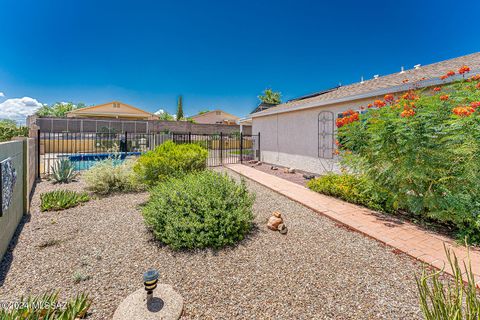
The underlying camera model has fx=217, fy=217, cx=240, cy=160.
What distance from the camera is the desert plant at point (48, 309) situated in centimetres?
192

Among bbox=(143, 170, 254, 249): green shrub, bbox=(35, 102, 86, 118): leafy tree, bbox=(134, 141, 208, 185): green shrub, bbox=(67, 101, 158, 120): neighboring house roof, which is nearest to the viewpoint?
bbox=(143, 170, 254, 249): green shrub

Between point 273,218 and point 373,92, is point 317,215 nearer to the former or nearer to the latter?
point 273,218

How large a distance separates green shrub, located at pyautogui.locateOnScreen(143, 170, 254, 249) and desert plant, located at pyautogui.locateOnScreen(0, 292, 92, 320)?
132cm

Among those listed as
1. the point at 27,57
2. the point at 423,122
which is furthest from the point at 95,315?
the point at 27,57

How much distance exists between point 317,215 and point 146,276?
3914 mm

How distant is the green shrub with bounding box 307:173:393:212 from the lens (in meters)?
5.12

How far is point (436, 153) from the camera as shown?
375cm

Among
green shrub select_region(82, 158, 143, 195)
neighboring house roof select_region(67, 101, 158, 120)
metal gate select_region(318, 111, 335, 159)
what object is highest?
neighboring house roof select_region(67, 101, 158, 120)

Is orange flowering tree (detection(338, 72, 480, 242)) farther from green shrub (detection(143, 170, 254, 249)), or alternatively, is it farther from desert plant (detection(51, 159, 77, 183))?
desert plant (detection(51, 159, 77, 183))

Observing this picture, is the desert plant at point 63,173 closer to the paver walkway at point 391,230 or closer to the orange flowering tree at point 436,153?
the paver walkway at point 391,230

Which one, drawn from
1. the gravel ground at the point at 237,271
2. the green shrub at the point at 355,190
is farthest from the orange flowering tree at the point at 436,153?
the gravel ground at the point at 237,271

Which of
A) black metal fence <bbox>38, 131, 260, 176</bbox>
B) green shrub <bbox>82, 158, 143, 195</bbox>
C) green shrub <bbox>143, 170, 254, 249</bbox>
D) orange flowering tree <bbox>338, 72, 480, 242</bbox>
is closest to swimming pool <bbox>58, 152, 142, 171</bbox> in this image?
black metal fence <bbox>38, 131, 260, 176</bbox>

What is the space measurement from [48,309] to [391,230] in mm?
5115

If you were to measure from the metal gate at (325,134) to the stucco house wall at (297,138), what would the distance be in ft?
0.52
